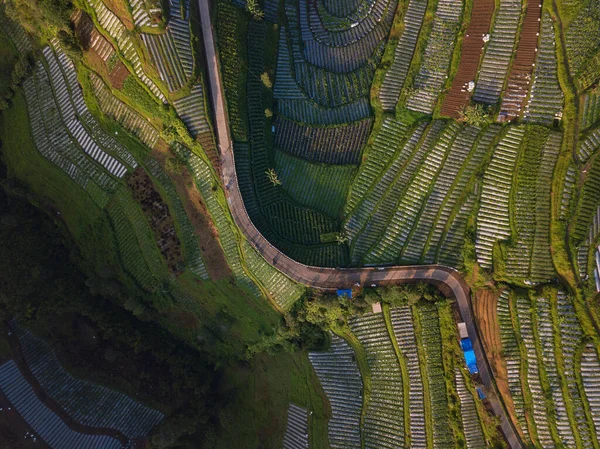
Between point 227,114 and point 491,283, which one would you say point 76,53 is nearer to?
point 227,114

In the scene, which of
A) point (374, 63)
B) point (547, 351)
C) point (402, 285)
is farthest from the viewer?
point (374, 63)

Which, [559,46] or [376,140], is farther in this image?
[376,140]

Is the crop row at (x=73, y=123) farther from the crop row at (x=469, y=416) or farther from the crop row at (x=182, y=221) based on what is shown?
the crop row at (x=469, y=416)

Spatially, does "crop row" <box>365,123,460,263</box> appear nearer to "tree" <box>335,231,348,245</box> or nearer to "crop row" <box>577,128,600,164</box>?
"tree" <box>335,231,348,245</box>

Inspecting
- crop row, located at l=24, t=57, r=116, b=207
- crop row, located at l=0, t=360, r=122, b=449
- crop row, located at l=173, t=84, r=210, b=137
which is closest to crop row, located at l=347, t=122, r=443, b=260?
crop row, located at l=173, t=84, r=210, b=137

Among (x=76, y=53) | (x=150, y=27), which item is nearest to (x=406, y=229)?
(x=150, y=27)

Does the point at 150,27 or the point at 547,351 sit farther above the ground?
the point at 150,27

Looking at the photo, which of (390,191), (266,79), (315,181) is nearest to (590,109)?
(390,191)
